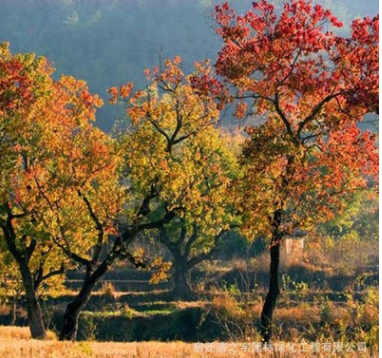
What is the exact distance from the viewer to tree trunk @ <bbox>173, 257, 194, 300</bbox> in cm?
4525

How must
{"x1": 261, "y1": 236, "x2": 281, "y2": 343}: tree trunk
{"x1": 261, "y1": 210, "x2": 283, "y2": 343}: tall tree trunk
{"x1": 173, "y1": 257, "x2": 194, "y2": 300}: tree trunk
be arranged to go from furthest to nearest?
{"x1": 173, "y1": 257, "x2": 194, "y2": 300}: tree trunk, {"x1": 261, "y1": 236, "x2": 281, "y2": 343}: tree trunk, {"x1": 261, "y1": 210, "x2": 283, "y2": 343}: tall tree trunk

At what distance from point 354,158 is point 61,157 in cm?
1126

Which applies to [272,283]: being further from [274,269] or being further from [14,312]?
[14,312]

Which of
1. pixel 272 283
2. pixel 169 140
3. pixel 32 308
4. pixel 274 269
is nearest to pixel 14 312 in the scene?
pixel 32 308

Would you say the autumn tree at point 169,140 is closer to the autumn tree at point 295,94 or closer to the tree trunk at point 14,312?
the autumn tree at point 295,94

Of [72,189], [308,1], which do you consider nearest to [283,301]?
[72,189]

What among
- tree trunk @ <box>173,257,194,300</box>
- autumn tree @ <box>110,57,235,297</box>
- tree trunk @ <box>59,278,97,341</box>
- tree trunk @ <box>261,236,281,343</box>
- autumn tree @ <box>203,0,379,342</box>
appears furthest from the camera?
tree trunk @ <box>173,257,194,300</box>

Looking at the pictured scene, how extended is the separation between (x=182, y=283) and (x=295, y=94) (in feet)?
94.7

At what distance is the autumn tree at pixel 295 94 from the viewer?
729 inches

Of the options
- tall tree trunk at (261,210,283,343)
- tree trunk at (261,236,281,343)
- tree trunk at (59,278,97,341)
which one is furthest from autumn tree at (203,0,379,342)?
tree trunk at (59,278,97,341)

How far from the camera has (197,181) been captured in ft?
88.1

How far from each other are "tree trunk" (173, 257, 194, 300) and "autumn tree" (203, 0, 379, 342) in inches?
993

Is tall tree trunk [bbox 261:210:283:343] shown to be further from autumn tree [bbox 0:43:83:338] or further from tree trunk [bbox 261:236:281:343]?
autumn tree [bbox 0:43:83:338]

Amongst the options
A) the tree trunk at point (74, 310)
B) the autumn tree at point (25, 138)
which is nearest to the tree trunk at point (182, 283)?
the autumn tree at point (25, 138)
